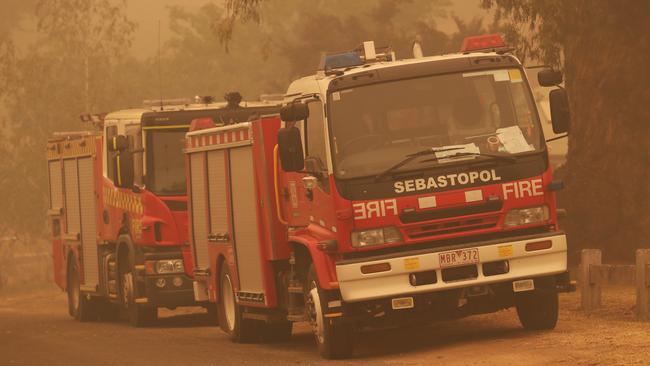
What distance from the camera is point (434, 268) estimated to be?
50.0 feet

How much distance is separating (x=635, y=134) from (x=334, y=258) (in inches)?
496

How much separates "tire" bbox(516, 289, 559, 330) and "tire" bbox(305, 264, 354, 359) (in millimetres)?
1859

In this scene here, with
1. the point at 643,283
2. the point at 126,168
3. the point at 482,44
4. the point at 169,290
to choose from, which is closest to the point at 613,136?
the point at 169,290

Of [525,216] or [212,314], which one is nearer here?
[525,216]

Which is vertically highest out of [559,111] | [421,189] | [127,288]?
[559,111]

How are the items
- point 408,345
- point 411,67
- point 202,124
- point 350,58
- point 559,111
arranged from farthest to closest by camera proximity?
point 202,124 → point 408,345 → point 350,58 → point 411,67 → point 559,111

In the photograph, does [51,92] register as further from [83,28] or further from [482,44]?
[482,44]

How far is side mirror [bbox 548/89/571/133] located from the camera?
608 inches

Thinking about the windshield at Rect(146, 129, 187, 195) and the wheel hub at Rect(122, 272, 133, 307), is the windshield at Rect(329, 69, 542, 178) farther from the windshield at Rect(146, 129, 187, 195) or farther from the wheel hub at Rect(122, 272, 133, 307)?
the wheel hub at Rect(122, 272, 133, 307)

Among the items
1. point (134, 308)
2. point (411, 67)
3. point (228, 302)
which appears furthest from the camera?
point (134, 308)

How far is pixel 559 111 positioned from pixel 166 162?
906 cm

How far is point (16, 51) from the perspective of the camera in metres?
68.9

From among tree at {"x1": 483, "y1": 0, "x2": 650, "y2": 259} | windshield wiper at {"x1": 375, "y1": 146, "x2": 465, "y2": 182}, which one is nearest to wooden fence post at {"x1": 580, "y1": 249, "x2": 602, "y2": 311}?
windshield wiper at {"x1": 375, "y1": 146, "x2": 465, "y2": 182}

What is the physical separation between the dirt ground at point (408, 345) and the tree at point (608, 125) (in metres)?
4.29
